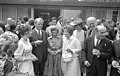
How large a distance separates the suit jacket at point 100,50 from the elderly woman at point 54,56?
72cm

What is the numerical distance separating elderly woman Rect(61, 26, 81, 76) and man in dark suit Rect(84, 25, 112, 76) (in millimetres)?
293

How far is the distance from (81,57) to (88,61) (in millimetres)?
215

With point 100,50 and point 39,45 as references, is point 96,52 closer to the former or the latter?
point 100,50

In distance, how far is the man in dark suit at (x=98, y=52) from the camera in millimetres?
4219

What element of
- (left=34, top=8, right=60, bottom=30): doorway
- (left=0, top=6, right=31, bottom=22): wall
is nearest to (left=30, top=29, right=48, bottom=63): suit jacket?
(left=34, top=8, right=60, bottom=30): doorway

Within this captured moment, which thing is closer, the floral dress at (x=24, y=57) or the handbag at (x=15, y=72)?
the handbag at (x=15, y=72)

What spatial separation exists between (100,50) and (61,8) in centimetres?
1157

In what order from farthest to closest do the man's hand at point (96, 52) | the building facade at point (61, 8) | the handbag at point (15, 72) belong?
the building facade at point (61, 8) → the man's hand at point (96, 52) → the handbag at point (15, 72)

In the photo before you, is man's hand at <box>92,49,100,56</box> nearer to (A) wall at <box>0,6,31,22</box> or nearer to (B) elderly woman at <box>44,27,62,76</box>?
(B) elderly woman at <box>44,27,62,76</box>

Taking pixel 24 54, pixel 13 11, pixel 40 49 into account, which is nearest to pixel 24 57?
pixel 24 54

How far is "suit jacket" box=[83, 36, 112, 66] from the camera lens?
4.24 metres

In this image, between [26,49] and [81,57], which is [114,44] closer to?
[81,57]

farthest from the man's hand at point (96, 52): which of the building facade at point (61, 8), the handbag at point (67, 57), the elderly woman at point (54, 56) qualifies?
the building facade at point (61, 8)

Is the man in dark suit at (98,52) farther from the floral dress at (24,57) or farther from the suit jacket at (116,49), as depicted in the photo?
the floral dress at (24,57)
